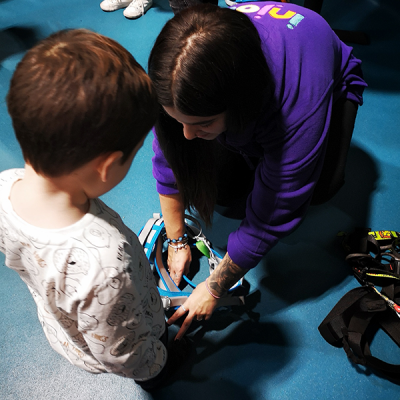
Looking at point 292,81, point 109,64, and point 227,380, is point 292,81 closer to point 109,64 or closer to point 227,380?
point 109,64

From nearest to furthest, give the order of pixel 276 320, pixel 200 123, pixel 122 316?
pixel 122 316, pixel 200 123, pixel 276 320

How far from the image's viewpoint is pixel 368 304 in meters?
1.11

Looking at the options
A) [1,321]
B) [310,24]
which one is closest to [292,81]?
[310,24]

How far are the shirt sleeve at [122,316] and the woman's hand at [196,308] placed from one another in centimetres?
30

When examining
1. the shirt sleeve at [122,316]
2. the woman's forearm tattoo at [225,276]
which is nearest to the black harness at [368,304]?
the woman's forearm tattoo at [225,276]

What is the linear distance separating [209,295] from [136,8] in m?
1.93

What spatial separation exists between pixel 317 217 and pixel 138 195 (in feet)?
2.39

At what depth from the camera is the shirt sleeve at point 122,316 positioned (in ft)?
1.77

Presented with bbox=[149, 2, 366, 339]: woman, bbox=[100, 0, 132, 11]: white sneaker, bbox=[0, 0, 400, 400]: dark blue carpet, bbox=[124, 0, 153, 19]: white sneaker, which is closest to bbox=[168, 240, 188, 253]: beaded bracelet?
bbox=[149, 2, 366, 339]: woman

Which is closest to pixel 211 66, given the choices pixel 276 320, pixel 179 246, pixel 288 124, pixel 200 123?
pixel 200 123

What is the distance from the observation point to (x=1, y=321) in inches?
46.3

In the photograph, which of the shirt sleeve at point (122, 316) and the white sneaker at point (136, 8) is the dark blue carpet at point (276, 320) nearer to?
the shirt sleeve at point (122, 316)

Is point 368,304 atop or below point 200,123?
below

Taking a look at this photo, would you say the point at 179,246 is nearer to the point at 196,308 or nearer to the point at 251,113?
the point at 196,308
